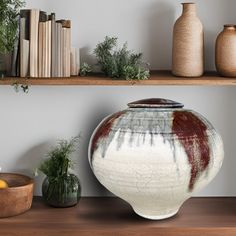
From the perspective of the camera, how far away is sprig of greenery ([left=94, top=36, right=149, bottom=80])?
6.11 ft

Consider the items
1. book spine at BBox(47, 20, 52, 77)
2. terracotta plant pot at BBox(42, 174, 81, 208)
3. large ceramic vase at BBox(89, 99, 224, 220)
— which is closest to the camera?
large ceramic vase at BBox(89, 99, 224, 220)

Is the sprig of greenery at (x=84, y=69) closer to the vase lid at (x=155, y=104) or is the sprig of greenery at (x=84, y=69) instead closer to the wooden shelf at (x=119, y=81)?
the wooden shelf at (x=119, y=81)

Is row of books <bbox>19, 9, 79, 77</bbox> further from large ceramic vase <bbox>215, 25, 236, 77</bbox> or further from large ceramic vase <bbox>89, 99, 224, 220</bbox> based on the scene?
large ceramic vase <bbox>215, 25, 236, 77</bbox>

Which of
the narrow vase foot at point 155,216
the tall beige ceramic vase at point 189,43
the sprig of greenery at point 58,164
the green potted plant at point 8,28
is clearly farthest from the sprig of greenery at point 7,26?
the narrow vase foot at point 155,216

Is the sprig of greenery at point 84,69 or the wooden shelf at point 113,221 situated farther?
the sprig of greenery at point 84,69

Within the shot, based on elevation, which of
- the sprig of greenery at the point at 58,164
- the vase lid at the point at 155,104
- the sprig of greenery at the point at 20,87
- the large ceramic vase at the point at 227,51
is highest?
the large ceramic vase at the point at 227,51

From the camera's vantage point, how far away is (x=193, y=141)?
5.86ft

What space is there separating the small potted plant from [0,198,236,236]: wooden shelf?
3 centimetres

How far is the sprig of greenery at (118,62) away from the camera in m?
1.86

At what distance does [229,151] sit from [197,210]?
30 centimetres

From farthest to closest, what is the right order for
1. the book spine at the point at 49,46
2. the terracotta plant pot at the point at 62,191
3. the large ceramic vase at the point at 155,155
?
the terracotta plant pot at the point at 62,191 < the book spine at the point at 49,46 < the large ceramic vase at the point at 155,155

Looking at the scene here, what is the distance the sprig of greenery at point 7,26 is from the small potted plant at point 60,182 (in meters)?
0.43

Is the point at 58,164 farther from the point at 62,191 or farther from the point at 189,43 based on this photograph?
the point at 189,43

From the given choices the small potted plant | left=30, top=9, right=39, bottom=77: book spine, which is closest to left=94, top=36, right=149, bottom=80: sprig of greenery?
left=30, top=9, right=39, bottom=77: book spine
